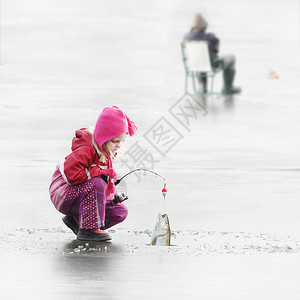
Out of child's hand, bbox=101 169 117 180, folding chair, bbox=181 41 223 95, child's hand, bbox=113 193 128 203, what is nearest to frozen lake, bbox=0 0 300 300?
child's hand, bbox=113 193 128 203

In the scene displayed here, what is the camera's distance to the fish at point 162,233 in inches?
264

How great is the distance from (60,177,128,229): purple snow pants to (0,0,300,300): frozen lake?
18cm

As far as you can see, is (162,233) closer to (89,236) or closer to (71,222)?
(89,236)

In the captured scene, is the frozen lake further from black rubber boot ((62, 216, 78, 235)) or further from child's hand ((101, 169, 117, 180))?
child's hand ((101, 169, 117, 180))

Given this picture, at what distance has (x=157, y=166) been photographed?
33.9 feet

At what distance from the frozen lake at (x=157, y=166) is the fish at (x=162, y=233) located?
→ 10cm

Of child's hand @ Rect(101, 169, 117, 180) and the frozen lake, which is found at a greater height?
child's hand @ Rect(101, 169, 117, 180)

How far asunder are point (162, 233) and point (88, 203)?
20.2 inches

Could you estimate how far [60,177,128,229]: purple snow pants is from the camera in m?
6.72

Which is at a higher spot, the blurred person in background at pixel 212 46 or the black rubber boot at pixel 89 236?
the black rubber boot at pixel 89 236

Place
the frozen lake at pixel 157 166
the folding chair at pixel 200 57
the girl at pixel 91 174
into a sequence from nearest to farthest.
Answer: the frozen lake at pixel 157 166
the girl at pixel 91 174
the folding chair at pixel 200 57

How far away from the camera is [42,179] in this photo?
31.1 ft

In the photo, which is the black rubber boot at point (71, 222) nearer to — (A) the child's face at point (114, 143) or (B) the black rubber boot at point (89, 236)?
(B) the black rubber boot at point (89, 236)

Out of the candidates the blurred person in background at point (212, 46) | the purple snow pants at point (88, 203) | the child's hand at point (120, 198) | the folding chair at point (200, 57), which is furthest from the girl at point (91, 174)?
the blurred person in background at point (212, 46)
